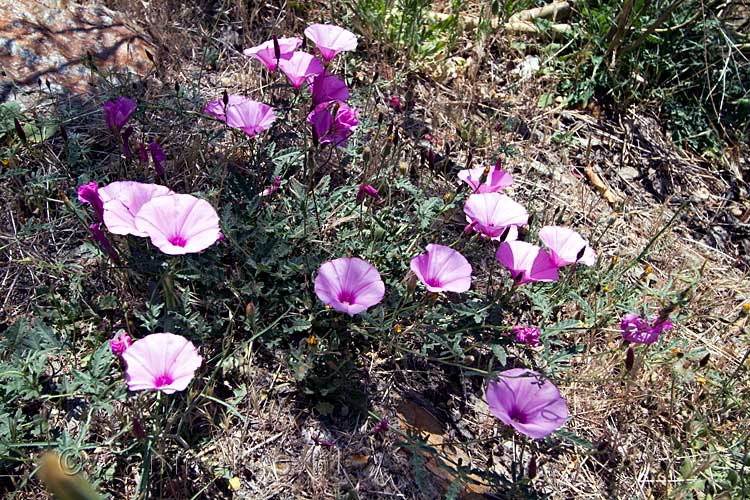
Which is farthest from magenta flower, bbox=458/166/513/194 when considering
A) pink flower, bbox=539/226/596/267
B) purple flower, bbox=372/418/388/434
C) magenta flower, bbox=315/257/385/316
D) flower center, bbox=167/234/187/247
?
flower center, bbox=167/234/187/247

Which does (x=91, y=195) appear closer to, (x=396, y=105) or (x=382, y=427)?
(x=382, y=427)

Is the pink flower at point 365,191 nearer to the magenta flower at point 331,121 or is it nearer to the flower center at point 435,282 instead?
the magenta flower at point 331,121

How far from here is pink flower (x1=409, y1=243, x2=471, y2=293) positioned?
1878mm

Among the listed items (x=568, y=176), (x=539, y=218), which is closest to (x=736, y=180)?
(x=568, y=176)

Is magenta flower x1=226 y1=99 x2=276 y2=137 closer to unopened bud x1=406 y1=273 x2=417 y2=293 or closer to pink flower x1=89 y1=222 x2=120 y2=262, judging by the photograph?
pink flower x1=89 y1=222 x2=120 y2=262

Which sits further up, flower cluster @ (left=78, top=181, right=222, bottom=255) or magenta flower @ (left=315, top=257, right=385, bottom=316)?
flower cluster @ (left=78, top=181, right=222, bottom=255)

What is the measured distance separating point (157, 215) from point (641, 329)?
4.90 ft

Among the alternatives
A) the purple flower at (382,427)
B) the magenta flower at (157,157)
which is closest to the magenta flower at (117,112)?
the magenta flower at (157,157)

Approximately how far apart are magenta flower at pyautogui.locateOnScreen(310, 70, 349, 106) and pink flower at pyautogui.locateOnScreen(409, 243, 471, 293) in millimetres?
631

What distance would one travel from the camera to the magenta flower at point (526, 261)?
1943mm

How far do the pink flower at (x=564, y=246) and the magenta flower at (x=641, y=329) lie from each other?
0.22 metres

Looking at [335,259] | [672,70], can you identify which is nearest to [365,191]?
[335,259]

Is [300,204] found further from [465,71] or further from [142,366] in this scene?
[465,71]

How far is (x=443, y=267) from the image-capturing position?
1910 mm
